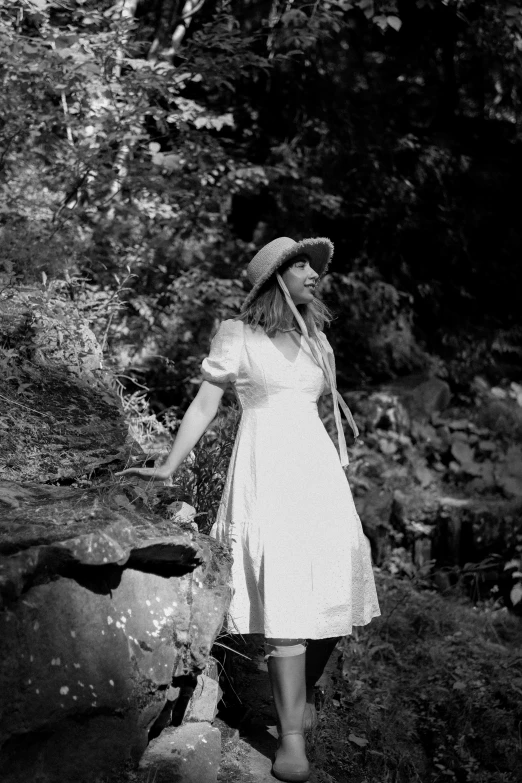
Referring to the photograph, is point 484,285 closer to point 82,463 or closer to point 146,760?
point 82,463

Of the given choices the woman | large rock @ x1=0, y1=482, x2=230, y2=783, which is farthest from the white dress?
large rock @ x1=0, y1=482, x2=230, y2=783

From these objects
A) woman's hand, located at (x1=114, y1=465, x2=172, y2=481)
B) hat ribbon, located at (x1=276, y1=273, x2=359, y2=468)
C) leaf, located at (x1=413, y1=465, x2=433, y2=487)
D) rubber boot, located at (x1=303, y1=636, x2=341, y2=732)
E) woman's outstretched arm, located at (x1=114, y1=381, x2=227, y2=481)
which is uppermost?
hat ribbon, located at (x1=276, y1=273, x2=359, y2=468)

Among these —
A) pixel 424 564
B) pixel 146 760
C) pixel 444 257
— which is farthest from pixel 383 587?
pixel 444 257

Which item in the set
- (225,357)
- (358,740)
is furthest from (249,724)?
(225,357)

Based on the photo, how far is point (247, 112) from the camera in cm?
802

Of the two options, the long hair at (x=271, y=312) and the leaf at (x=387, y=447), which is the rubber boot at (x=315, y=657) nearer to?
the long hair at (x=271, y=312)

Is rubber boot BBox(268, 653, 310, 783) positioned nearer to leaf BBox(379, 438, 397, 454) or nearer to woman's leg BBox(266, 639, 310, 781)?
woman's leg BBox(266, 639, 310, 781)

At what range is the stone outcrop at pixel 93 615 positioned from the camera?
2213mm

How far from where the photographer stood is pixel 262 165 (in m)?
7.46

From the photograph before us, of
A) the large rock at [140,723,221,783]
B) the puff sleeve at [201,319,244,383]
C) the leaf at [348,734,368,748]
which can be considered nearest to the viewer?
the large rock at [140,723,221,783]

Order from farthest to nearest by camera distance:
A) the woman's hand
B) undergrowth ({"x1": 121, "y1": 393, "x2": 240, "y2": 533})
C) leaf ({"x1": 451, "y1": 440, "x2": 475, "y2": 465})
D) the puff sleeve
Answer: leaf ({"x1": 451, "y1": 440, "x2": 475, "y2": 465}) < undergrowth ({"x1": 121, "y1": 393, "x2": 240, "y2": 533}) < the puff sleeve < the woman's hand

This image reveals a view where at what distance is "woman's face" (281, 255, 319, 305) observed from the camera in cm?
333

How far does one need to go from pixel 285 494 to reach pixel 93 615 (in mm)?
912

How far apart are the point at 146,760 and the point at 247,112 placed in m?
6.78
